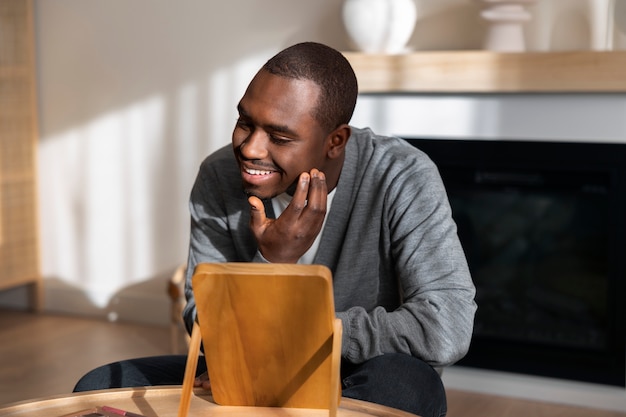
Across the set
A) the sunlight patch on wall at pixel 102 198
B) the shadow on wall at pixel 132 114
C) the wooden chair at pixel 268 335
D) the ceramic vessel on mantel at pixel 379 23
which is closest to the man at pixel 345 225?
the wooden chair at pixel 268 335

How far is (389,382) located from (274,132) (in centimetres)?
40

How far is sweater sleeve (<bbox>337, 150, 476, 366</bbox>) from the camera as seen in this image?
139 centimetres

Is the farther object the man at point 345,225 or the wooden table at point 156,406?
the man at point 345,225

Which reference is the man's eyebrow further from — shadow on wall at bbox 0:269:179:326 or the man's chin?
shadow on wall at bbox 0:269:179:326

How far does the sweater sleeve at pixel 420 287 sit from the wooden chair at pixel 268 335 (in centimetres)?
25

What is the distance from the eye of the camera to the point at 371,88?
118 inches

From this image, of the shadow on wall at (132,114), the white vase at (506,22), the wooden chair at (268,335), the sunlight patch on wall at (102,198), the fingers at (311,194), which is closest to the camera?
the wooden chair at (268,335)

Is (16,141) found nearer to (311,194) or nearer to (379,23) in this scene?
(379,23)

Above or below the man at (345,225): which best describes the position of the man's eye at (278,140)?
above

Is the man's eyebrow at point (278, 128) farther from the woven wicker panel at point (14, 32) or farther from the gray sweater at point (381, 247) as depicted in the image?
the woven wicker panel at point (14, 32)

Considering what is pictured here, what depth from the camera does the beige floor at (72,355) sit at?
2811 mm

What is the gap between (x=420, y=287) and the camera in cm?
145

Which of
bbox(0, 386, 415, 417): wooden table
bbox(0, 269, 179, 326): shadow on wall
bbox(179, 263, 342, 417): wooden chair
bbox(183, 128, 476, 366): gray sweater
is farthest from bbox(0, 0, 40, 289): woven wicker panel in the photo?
bbox(179, 263, 342, 417): wooden chair

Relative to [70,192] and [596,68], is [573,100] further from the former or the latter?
[70,192]
